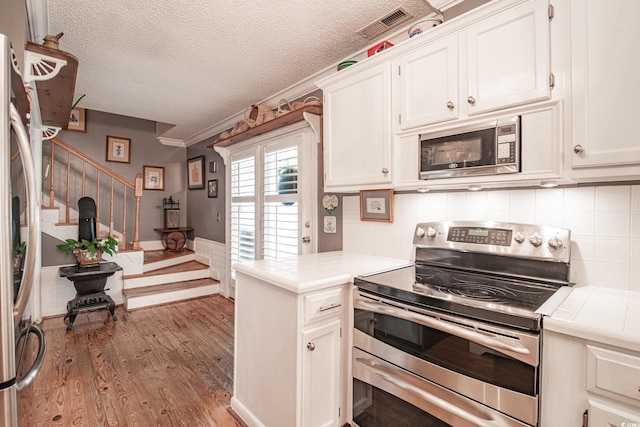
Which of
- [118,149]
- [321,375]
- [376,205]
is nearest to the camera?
[321,375]

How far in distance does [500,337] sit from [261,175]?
2.90 metres

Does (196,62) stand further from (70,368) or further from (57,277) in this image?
(57,277)

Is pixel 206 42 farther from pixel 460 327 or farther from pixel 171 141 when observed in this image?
pixel 171 141

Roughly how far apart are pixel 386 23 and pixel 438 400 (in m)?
2.19

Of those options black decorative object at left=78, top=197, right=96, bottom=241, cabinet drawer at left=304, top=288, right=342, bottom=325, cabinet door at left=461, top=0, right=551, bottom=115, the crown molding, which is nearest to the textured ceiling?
cabinet door at left=461, top=0, right=551, bottom=115

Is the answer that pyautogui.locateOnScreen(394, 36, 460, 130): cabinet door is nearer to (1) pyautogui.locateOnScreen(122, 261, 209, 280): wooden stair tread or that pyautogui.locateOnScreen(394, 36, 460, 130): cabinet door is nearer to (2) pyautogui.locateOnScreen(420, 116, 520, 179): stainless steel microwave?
(2) pyautogui.locateOnScreen(420, 116, 520, 179): stainless steel microwave

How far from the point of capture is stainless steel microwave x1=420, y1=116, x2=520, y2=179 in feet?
4.56

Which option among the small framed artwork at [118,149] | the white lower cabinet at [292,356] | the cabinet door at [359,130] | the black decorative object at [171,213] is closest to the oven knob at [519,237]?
the cabinet door at [359,130]

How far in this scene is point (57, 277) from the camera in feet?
12.1

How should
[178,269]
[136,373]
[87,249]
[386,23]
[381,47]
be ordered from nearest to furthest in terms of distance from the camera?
[381,47] < [386,23] < [136,373] < [87,249] < [178,269]

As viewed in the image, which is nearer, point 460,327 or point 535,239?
point 460,327

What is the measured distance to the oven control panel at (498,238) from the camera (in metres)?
1.45

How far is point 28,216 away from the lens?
1.03 meters

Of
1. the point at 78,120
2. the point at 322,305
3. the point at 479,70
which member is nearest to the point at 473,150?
the point at 479,70
